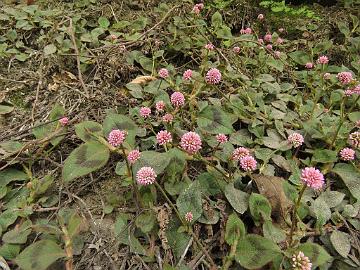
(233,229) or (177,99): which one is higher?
(177,99)

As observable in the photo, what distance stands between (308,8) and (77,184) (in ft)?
7.64

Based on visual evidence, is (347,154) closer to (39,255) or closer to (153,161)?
(153,161)

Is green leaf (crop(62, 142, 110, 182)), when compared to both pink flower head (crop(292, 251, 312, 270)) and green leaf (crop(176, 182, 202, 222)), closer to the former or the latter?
green leaf (crop(176, 182, 202, 222))

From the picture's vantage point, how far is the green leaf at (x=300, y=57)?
8.46 ft

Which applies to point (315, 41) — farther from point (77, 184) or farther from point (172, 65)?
point (77, 184)

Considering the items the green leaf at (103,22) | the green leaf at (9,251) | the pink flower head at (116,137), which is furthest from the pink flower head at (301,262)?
the green leaf at (103,22)

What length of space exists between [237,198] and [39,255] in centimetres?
80

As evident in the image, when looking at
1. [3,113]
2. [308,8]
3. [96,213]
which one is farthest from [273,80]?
[3,113]

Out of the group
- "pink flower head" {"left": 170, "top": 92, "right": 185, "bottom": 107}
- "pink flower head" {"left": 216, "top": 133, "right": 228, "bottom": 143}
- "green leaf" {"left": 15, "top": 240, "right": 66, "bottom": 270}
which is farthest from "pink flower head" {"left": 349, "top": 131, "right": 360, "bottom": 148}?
"green leaf" {"left": 15, "top": 240, "right": 66, "bottom": 270}

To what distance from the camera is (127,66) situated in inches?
96.0

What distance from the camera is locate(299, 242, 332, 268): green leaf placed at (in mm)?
1358

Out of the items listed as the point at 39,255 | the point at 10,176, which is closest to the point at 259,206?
the point at 39,255

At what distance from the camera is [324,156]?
179 cm

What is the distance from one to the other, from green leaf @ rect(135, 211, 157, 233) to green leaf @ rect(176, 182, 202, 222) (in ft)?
0.37
